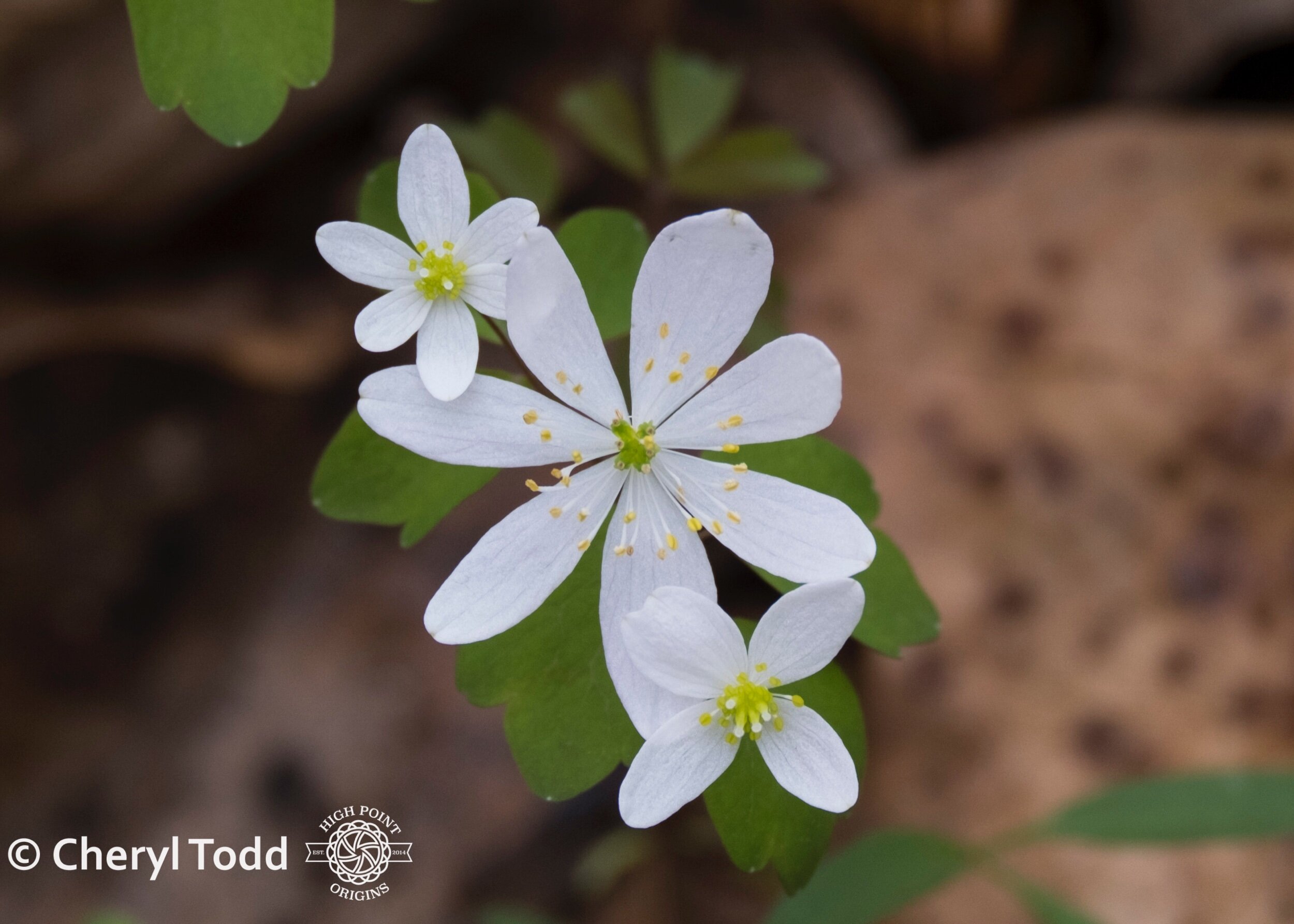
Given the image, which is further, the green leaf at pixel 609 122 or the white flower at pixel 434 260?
the green leaf at pixel 609 122

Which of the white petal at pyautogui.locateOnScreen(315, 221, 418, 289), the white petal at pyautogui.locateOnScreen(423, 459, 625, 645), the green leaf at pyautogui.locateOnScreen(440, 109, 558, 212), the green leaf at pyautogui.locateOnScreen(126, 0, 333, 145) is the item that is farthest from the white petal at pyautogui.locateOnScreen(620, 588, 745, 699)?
the green leaf at pyautogui.locateOnScreen(440, 109, 558, 212)

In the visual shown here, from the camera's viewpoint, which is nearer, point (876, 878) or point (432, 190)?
point (432, 190)

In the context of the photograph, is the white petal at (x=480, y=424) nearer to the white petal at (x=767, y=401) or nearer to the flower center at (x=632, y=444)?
the flower center at (x=632, y=444)

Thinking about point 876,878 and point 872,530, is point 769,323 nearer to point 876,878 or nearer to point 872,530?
point 872,530

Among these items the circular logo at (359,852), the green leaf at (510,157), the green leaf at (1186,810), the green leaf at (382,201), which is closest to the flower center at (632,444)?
the green leaf at (382,201)

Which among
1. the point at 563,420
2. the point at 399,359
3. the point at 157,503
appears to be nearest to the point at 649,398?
the point at 563,420

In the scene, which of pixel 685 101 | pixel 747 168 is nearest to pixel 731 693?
pixel 747 168

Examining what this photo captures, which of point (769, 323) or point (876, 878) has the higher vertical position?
point (769, 323)
